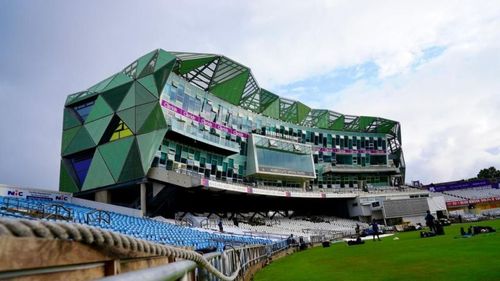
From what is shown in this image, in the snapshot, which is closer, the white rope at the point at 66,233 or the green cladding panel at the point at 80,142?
the white rope at the point at 66,233

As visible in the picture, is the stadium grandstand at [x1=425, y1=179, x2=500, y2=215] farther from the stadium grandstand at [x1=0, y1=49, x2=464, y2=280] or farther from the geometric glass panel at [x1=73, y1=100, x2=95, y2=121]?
the geometric glass panel at [x1=73, y1=100, x2=95, y2=121]

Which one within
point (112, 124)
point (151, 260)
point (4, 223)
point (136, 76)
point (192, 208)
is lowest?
point (151, 260)

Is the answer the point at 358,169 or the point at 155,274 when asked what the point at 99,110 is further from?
the point at 358,169

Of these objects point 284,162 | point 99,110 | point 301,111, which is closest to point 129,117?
point 99,110

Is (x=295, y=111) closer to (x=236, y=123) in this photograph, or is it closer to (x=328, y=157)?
(x=328, y=157)

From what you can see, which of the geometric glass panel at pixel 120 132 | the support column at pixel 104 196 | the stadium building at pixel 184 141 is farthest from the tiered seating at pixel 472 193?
the support column at pixel 104 196

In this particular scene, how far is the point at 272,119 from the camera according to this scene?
59.9 metres

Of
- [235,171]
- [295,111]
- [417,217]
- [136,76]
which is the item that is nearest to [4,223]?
[136,76]

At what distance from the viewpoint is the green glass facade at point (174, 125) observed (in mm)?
37375

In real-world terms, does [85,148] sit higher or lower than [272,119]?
lower

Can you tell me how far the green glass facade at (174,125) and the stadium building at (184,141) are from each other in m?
0.12

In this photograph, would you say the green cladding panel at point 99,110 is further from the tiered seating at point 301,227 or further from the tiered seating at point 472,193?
the tiered seating at point 472,193

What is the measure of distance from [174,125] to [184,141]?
4413mm

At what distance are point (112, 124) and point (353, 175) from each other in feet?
160
